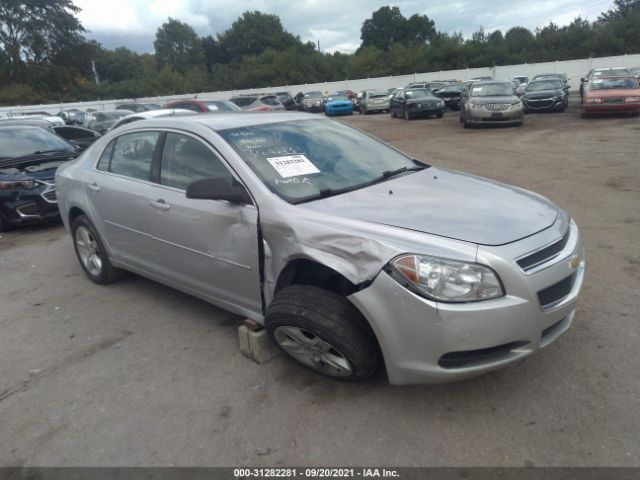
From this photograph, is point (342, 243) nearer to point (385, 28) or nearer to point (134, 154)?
point (134, 154)

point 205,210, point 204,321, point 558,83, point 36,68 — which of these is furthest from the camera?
point 36,68

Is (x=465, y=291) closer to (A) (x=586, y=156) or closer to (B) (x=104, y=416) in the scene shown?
(B) (x=104, y=416)

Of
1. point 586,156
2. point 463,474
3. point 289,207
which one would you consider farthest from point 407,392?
point 586,156

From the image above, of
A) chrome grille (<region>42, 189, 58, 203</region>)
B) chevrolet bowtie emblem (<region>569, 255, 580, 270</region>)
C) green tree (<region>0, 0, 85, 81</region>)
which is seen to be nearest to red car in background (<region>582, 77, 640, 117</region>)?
chevrolet bowtie emblem (<region>569, 255, 580, 270</region>)

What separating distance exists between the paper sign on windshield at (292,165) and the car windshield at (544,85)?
67.9 feet

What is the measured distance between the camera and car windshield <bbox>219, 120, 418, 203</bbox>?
10.7 ft

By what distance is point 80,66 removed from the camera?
62906 mm

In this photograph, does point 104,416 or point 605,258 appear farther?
point 605,258

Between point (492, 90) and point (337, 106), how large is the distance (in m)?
14.1

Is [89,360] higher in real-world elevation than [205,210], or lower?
lower

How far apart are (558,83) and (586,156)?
41.3 ft

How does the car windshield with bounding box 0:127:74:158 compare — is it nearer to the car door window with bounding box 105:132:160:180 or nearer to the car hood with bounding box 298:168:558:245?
the car door window with bounding box 105:132:160:180

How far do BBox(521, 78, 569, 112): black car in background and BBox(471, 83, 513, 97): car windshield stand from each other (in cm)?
336

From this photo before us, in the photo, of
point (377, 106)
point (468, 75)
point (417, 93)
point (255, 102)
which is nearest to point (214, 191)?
point (255, 102)
